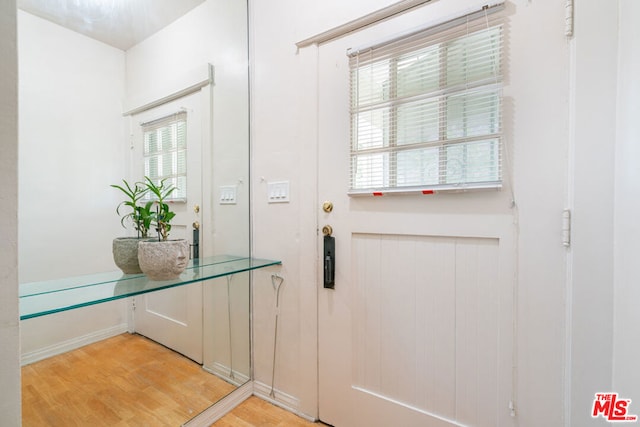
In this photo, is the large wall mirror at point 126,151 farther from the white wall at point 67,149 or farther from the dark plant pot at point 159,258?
the dark plant pot at point 159,258

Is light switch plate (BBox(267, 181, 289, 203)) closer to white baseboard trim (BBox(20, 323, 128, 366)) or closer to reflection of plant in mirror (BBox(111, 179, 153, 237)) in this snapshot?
reflection of plant in mirror (BBox(111, 179, 153, 237))

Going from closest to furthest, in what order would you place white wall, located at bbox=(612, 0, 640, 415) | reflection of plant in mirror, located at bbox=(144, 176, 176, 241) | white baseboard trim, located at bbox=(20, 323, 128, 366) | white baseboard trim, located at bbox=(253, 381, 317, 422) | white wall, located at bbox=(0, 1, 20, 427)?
1. white wall, located at bbox=(0, 1, 20, 427)
2. white wall, located at bbox=(612, 0, 640, 415)
3. white baseboard trim, located at bbox=(20, 323, 128, 366)
4. reflection of plant in mirror, located at bbox=(144, 176, 176, 241)
5. white baseboard trim, located at bbox=(253, 381, 317, 422)

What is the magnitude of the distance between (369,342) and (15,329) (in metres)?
1.22

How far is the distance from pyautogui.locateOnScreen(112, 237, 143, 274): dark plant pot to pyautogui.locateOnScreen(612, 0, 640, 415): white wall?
175cm

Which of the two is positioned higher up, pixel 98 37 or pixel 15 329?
pixel 98 37

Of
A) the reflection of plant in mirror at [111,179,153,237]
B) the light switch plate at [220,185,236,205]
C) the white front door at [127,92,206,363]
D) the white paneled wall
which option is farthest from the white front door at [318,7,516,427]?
the reflection of plant in mirror at [111,179,153,237]

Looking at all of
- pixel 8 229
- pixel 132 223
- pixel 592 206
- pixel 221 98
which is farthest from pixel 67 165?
pixel 592 206

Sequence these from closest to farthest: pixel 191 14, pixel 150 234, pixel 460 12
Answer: pixel 460 12
pixel 150 234
pixel 191 14

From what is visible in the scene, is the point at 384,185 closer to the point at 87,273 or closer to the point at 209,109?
the point at 209,109

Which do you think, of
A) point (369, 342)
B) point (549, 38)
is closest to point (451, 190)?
point (549, 38)

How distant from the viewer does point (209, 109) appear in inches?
66.9

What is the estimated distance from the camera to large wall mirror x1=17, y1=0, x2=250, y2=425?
108cm

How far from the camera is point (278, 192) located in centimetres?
163

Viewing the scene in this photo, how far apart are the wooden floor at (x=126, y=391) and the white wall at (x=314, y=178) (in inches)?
9.9
